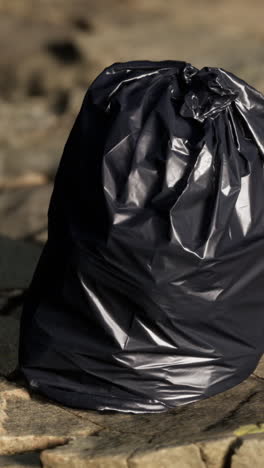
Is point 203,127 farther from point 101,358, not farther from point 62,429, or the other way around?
point 62,429

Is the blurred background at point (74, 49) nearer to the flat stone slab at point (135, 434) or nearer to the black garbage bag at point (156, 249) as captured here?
the black garbage bag at point (156, 249)

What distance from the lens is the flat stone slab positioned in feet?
5.66

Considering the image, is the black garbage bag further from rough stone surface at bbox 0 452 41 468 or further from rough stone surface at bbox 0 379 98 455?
rough stone surface at bbox 0 452 41 468

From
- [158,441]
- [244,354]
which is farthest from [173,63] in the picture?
[158,441]

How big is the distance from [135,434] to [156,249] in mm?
439

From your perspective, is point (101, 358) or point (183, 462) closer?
point (183, 462)

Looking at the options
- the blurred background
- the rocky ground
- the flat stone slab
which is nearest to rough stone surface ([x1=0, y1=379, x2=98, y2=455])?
the flat stone slab

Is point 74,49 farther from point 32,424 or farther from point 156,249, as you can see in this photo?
point 32,424

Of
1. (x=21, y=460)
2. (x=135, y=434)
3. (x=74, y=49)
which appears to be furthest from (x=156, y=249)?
(x=74, y=49)

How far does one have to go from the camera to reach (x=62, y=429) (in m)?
1.91

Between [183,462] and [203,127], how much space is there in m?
0.80

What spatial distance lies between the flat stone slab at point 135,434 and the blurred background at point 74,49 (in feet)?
8.06

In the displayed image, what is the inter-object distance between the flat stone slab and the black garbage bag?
4cm

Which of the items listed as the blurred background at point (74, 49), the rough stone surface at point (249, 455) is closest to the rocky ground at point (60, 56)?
the blurred background at point (74, 49)
